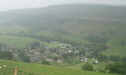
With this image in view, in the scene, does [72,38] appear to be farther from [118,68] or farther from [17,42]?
[118,68]

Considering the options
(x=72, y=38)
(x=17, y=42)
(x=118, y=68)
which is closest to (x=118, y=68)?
(x=118, y=68)

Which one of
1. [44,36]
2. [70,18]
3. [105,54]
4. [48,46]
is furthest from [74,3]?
[105,54]

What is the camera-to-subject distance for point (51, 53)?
53.9 metres

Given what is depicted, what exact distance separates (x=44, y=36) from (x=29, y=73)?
60.5 meters

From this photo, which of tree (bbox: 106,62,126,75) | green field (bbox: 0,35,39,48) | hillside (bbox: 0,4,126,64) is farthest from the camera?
green field (bbox: 0,35,39,48)

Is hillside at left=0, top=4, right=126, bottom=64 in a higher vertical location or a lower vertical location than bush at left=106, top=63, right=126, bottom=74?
higher

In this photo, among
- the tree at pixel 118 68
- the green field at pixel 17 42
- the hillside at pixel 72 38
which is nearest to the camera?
the tree at pixel 118 68

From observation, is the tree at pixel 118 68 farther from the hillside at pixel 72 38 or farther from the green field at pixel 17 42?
the green field at pixel 17 42

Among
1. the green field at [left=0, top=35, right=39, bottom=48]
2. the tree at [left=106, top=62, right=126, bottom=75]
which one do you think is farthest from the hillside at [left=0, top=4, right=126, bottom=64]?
the tree at [left=106, top=62, right=126, bottom=75]

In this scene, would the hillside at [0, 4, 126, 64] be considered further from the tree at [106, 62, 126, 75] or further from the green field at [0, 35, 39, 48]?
the tree at [106, 62, 126, 75]

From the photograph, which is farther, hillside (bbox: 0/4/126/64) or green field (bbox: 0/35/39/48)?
green field (bbox: 0/35/39/48)

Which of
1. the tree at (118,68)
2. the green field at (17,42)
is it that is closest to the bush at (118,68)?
the tree at (118,68)

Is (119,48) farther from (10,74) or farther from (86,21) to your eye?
(86,21)

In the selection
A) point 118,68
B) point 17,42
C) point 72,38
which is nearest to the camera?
point 118,68
